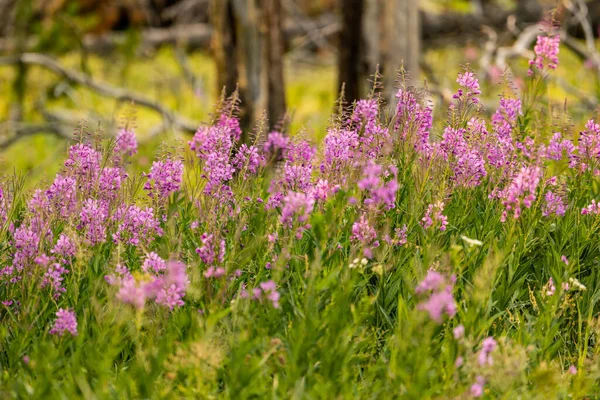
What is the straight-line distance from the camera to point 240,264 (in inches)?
136

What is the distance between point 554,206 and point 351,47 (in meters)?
3.71

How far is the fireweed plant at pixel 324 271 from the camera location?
2838 mm

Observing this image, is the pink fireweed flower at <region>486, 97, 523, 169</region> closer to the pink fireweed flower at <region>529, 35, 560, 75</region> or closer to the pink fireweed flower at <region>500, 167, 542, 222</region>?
the pink fireweed flower at <region>529, 35, 560, 75</region>

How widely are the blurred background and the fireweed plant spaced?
312mm

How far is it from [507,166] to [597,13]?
37.0 feet

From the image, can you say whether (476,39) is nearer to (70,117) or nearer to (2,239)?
(70,117)

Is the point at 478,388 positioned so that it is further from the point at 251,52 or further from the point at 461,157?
the point at 251,52

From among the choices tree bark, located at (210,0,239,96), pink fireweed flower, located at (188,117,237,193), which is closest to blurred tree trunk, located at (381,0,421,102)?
tree bark, located at (210,0,239,96)

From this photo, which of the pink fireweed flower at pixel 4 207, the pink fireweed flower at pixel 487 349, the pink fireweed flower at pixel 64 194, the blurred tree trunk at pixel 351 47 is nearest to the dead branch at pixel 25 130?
the blurred tree trunk at pixel 351 47

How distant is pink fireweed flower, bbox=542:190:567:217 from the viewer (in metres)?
3.92

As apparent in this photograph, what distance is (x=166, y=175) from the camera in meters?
3.73

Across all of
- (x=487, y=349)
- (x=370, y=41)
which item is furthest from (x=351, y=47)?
(x=487, y=349)

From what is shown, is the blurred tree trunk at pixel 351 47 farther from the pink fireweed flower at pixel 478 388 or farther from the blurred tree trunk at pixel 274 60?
the pink fireweed flower at pixel 478 388

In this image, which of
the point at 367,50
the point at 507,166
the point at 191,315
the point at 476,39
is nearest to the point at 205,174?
the point at 191,315
